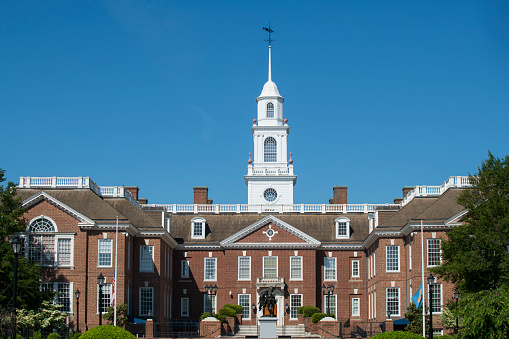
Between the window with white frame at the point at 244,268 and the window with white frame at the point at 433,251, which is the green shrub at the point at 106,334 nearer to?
the window with white frame at the point at 433,251

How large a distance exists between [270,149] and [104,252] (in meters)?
29.0

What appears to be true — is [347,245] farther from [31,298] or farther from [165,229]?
[31,298]

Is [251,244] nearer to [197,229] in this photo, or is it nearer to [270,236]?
[270,236]

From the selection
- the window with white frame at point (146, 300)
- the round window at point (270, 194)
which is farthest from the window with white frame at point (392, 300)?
the round window at point (270, 194)

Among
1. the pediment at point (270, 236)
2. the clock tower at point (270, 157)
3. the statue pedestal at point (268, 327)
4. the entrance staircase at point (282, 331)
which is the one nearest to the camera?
the statue pedestal at point (268, 327)

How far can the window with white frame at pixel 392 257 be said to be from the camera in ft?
190

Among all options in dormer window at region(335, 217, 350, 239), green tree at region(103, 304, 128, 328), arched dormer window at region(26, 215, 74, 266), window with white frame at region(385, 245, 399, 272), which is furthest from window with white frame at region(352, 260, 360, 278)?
arched dormer window at region(26, 215, 74, 266)

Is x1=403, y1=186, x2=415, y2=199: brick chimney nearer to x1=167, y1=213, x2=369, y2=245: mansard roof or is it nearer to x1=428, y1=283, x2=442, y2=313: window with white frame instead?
x1=167, y1=213, x2=369, y2=245: mansard roof

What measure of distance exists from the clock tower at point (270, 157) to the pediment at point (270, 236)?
11.7m

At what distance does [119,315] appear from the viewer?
172 ft

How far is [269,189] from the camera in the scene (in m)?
78.3

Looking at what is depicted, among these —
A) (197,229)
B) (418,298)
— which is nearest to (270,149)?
(197,229)

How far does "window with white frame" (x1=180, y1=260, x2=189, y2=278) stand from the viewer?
221 ft

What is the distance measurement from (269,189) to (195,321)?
58.9 feet
